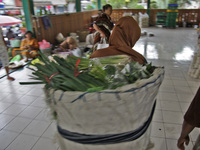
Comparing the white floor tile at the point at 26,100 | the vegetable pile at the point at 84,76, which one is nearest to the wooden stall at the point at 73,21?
the white floor tile at the point at 26,100

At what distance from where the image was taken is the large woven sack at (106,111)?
833 millimetres

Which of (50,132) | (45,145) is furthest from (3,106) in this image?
(45,145)

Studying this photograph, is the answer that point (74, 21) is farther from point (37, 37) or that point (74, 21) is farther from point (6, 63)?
point (6, 63)

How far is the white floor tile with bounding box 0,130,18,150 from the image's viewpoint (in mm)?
2203

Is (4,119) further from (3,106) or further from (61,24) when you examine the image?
(61,24)

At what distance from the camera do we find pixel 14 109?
296 cm

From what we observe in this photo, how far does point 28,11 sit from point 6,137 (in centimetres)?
459

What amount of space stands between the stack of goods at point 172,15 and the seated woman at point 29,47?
9.33 meters

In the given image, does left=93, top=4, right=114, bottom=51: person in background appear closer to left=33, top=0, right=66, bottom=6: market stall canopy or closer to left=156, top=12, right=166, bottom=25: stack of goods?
left=33, top=0, right=66, bottom=6: market stall canopy

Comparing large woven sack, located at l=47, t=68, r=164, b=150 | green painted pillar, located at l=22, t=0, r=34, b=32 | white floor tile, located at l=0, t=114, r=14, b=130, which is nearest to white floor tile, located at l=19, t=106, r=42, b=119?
white floor tile, located at l=0, t=114, r=14, b=130

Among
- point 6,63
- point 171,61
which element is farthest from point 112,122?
point 171,61

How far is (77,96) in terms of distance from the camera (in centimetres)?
83

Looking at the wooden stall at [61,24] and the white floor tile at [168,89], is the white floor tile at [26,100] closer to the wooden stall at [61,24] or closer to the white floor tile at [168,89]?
the white floor tile at [168,89]

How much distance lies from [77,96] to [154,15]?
13.3m
